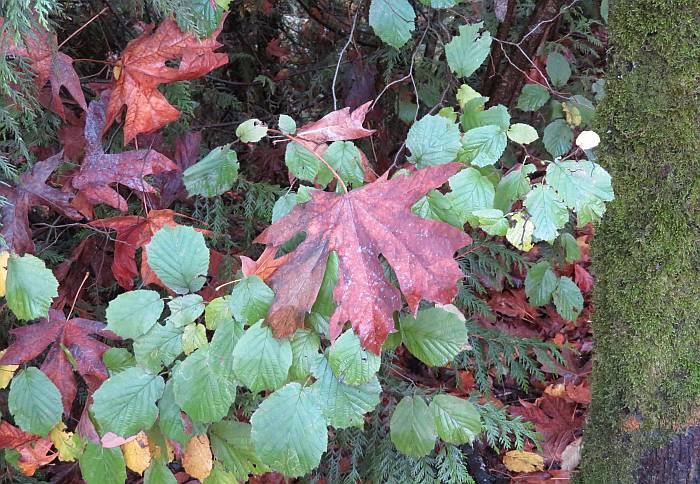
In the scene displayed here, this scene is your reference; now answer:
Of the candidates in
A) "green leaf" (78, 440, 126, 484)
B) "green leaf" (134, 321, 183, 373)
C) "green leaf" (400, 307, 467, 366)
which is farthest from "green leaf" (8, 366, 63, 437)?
"green leaf" (400, 307, 467, 366)

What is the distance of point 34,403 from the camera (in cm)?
104

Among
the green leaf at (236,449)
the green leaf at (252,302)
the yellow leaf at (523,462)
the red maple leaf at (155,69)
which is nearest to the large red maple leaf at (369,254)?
the green leaf at (252,302)

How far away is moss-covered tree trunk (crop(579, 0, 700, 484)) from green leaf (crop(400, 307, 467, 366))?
0.47 meters

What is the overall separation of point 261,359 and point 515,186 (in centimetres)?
60

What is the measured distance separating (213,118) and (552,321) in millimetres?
1935

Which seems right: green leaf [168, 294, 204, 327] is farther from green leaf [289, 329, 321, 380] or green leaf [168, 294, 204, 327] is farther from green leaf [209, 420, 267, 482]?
green leaf [209, 420, 267, 482]

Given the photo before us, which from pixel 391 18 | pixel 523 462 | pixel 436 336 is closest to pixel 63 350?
pixel 436 336

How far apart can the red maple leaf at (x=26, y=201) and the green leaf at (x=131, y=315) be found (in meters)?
0.37

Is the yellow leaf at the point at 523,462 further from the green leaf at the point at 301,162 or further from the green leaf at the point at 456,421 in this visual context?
the green leaf at the point at 301,162

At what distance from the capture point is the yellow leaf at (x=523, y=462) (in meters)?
2.05

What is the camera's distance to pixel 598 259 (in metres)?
1.29

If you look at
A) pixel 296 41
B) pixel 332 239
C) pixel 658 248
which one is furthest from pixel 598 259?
pixel 296 41

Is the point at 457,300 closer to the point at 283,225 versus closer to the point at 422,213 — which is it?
the point at 422,213

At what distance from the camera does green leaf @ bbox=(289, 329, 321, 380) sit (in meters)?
0.92
